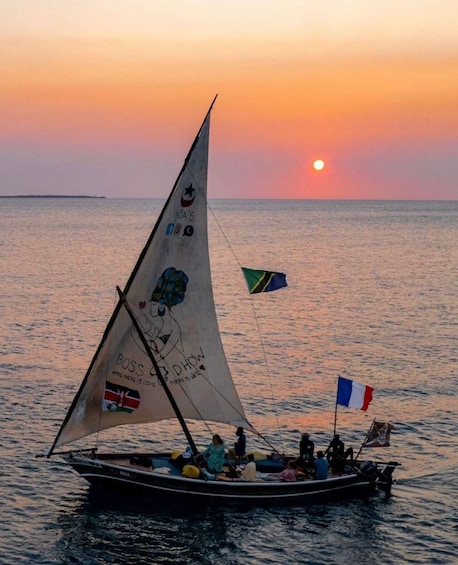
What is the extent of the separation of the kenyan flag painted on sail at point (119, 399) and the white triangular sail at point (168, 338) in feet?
0.15

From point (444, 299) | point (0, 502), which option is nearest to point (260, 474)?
point (0, 502)

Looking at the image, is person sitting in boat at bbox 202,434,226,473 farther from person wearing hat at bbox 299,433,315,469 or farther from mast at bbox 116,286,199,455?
person wearing hat at bbox 299,433,315,469

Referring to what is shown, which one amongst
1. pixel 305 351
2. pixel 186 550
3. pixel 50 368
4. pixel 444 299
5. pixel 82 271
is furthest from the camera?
pixel 82 271

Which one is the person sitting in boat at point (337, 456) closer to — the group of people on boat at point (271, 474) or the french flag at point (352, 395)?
the group of people on boat at point (271, 474)

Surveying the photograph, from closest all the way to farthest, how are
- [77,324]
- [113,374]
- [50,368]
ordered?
1. [113,374]
2. [50,368]
3. [77,324]

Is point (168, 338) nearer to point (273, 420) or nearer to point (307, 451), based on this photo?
point (307, 451)

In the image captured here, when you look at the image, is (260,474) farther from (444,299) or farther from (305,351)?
(444,299)

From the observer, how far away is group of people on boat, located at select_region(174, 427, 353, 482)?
130 ft

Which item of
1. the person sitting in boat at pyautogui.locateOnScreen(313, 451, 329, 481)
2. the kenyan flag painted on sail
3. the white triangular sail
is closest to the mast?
the white triangular sail

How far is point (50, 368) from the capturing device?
66.0 metres

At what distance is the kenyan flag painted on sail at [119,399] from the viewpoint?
38.8 metres

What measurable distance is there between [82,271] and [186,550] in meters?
111

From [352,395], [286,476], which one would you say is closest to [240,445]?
[286,476]

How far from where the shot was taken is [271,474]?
1588 inches
